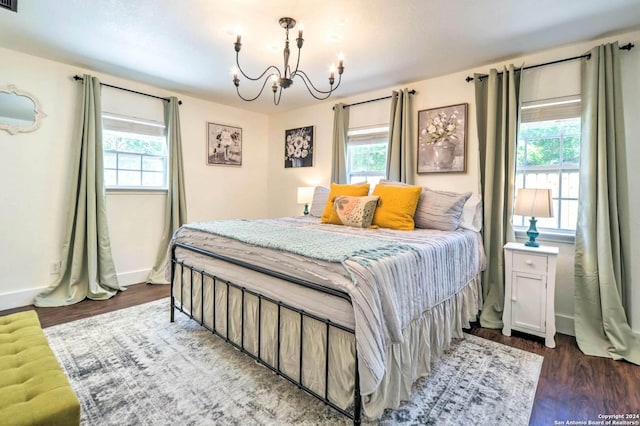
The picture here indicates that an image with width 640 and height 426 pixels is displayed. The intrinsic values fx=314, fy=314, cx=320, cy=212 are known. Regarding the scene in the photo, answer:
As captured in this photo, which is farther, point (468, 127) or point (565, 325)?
point (468, 127)

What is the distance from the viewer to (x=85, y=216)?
128 inches

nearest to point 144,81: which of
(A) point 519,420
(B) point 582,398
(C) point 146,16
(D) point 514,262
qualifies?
(C) point 146,16

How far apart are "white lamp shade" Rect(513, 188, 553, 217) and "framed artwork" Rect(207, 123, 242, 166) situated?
12.2 ft

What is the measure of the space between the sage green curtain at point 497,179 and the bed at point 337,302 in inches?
16.5

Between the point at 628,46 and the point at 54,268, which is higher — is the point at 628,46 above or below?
above

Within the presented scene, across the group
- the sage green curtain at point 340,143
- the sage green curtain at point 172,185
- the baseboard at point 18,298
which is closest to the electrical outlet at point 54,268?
the baseboard at point 18,298

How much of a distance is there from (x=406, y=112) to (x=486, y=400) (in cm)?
272

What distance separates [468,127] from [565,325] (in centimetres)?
194

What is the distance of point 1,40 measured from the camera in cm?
270

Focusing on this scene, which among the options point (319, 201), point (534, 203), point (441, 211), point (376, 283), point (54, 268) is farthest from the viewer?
point (319, 201)

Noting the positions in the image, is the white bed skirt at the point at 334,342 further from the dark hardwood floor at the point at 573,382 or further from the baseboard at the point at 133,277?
the baseboard at the point at 133,277

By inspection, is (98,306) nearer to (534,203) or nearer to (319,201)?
(319,201)

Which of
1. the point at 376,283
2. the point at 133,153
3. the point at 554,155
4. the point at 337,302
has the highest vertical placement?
the point at 133,153

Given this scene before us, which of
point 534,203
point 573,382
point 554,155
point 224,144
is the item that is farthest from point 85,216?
point 554,155
